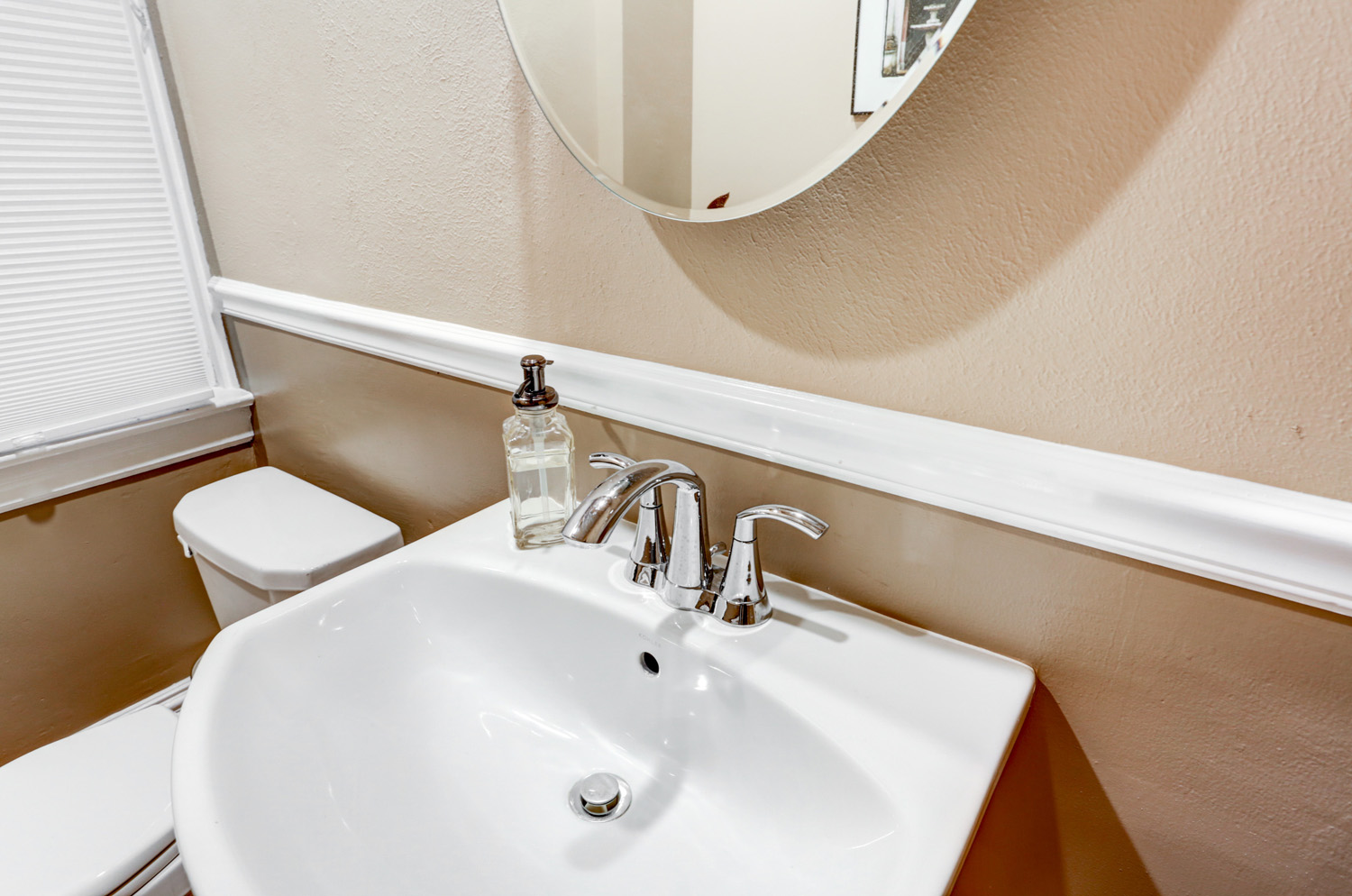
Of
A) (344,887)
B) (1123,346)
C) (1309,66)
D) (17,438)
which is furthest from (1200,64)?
(17,438)

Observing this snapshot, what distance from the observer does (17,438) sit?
1.12m

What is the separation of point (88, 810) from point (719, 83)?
3.60 feet

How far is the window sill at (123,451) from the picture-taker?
1.13 m

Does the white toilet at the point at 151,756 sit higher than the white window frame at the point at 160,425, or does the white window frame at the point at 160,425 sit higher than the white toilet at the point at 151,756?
the white window frame at the point at 160,425

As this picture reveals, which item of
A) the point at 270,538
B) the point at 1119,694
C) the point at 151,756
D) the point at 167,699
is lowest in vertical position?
the point at 167,699

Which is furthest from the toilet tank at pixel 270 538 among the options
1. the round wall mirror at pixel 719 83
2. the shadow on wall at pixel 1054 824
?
the shadow on wall at pixel 1054 824

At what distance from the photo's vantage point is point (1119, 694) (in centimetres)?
52

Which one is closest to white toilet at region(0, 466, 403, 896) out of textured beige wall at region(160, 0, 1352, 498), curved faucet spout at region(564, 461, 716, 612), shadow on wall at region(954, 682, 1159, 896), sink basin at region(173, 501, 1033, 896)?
sink basin at region(173, 501, 1033, 896)

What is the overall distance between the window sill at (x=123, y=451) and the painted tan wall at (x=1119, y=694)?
994mm

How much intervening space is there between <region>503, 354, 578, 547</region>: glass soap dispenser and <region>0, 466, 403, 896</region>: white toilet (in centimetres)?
38

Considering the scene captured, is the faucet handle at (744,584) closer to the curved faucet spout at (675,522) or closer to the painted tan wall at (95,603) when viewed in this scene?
the curved faucet spout at (675,522)

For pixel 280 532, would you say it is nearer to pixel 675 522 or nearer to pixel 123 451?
pixel 123 451

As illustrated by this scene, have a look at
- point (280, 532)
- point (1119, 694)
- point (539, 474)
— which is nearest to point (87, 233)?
point (280, 532)

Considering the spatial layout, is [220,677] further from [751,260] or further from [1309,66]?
[1309,66]
